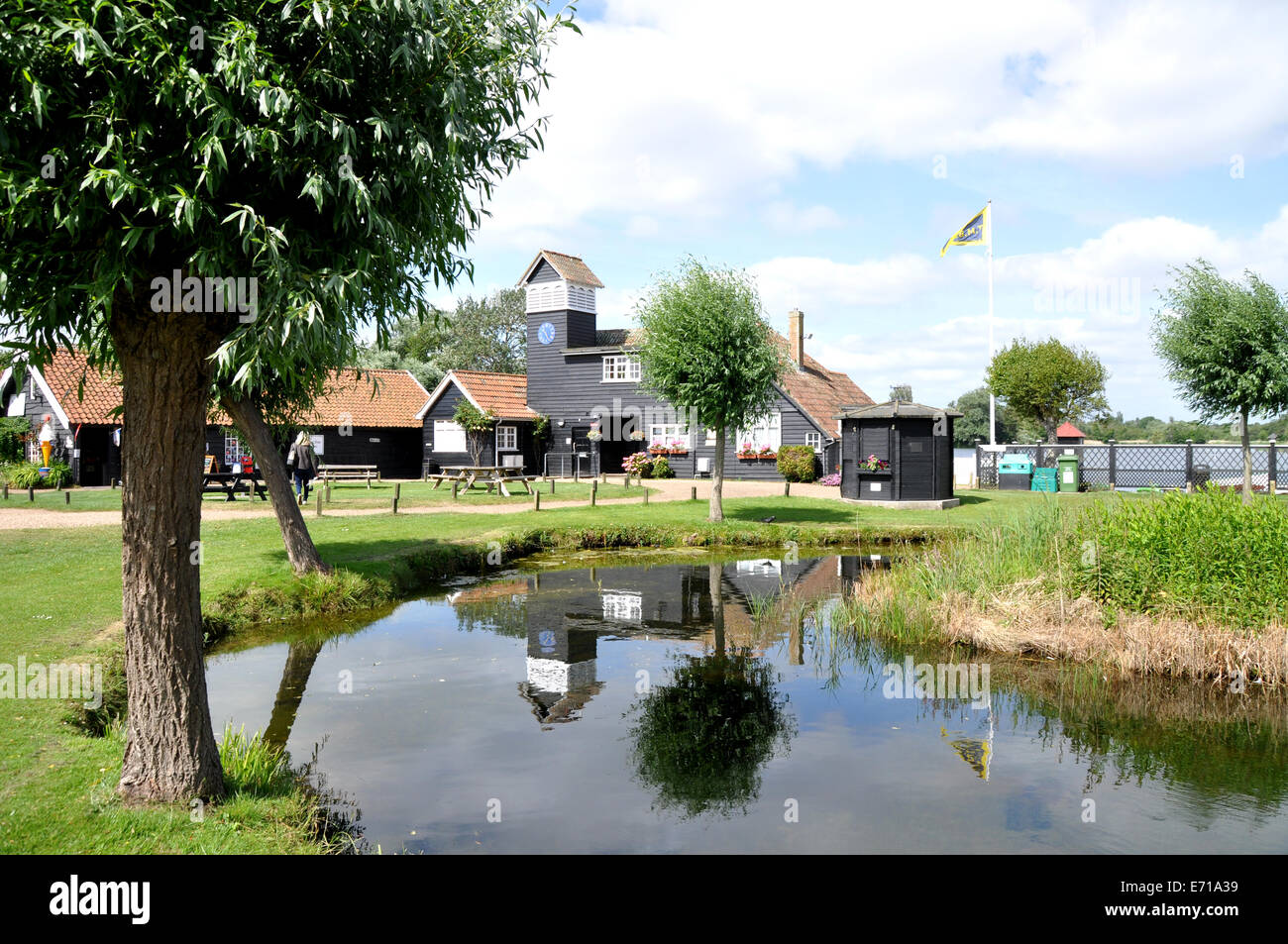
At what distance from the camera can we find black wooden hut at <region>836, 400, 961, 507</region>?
85.5 ft

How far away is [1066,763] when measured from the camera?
8.33 metres

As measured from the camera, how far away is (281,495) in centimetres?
1470

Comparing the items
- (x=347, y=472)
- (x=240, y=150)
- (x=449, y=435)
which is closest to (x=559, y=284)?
(x=449, y=435)

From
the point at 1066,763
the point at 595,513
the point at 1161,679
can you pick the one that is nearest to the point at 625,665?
the point at 1066,763

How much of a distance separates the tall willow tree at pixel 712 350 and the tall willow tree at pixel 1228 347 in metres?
11.0

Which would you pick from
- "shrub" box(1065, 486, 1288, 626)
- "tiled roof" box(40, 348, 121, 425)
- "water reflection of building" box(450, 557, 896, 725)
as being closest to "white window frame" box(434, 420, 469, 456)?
"tiled roof" box(40, 348, 121, 425)

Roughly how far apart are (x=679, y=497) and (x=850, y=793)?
21.3 m

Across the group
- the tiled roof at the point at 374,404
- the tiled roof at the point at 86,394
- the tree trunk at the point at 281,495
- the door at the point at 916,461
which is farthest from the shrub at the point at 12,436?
the door at the point at 916,461

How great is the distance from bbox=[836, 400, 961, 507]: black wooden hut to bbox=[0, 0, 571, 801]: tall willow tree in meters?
21.3

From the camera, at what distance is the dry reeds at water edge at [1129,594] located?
10.5 metres

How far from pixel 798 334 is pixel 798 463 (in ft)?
24.1

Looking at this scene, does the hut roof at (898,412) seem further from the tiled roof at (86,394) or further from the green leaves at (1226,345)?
the tiled roof at (86,394)

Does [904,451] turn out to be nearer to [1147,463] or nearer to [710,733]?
[1147,463]

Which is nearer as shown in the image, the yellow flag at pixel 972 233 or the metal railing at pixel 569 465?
the yellow flag at pixel 972 233
